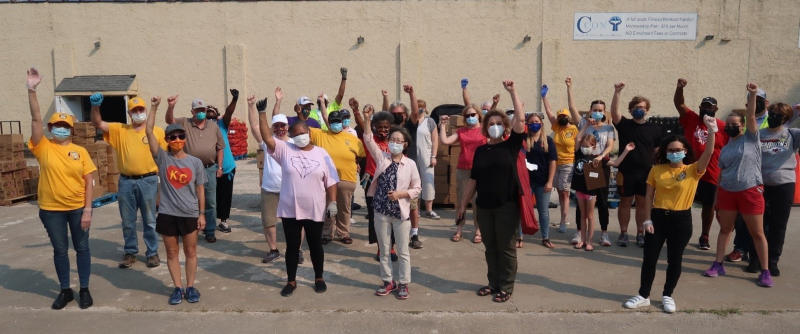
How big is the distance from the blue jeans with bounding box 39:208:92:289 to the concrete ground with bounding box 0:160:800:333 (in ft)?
1.03

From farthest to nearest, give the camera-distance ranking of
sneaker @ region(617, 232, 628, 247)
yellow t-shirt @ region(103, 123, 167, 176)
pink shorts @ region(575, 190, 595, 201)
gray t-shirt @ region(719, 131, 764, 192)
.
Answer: sneaker @ region(617, 232, 628, 247) → pink shorts @ region(575, 190, 595, 201) → yellow t-shirt @ region(103, 123, 167, 176) → gray t-shirt @ region(719, 131, 764, 192)

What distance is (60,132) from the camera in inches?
187

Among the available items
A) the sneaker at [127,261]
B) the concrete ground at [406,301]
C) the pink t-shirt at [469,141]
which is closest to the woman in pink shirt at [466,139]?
the pink t-shirt at [469,141]

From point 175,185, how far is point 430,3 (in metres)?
14.2

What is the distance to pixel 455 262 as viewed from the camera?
6105 mm

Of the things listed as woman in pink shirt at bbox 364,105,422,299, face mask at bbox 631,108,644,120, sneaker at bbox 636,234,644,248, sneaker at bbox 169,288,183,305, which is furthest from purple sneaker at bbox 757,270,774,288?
sneaker at bbox 169,288,183,305

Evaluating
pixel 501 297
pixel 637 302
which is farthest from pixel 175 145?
pixel 637 302

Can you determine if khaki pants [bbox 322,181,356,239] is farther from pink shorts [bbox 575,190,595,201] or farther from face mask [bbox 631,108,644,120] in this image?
face mask [bbox 631,108,644,120]

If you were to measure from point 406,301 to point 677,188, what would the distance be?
2.67 m

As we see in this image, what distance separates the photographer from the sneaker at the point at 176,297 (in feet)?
15.9

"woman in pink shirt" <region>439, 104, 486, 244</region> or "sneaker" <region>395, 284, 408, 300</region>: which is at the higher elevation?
"woman in pink shirt" <region>439, 104, 486, 244</region>

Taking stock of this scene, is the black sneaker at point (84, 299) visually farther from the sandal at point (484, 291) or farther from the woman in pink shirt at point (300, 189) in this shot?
the sandal at point (484, 291)

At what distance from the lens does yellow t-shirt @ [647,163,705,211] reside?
181 inches

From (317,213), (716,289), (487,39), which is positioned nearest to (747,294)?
(716,289)
